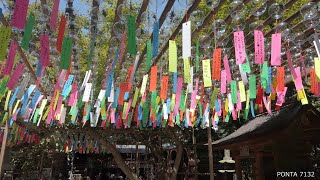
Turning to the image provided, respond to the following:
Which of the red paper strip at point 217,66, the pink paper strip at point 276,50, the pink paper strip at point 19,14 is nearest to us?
the pink paper strip at point 19,14

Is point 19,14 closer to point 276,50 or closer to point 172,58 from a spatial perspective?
point 172,58

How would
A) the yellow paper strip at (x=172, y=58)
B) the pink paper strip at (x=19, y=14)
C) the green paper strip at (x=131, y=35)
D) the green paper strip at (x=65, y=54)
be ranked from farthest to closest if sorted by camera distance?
1. the yellow paper strip at (x=172, y=58)
2. the green paper strip at (x=65, y=54)
3. the green paper strip at (x=131, y=35)
4. the pink paper strip at (x=19, y=14)

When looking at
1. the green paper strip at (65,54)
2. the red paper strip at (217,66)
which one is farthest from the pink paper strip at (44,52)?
the red paper strip at (217,66)

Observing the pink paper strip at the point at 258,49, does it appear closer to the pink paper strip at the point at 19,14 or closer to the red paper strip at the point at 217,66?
the red paper strip at the point at 217,66

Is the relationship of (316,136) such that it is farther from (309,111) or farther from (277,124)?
(277,124)

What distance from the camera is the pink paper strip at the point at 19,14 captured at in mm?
2268

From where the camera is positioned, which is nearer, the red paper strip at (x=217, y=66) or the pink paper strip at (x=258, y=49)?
the pink paper strip at (x=258, y=49)

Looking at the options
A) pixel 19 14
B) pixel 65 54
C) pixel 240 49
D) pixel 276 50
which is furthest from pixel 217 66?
pixel 19 14

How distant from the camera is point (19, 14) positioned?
7.51ft

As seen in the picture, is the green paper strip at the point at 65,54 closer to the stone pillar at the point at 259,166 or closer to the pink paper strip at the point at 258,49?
the pink paper strip at the point at 258,49

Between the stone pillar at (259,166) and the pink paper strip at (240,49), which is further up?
the pink paper strip at (240,49)

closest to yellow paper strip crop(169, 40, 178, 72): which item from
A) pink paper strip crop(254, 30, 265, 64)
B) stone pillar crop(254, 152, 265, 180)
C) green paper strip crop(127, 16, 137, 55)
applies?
green paper strip crop(127, 16, 137, 55)

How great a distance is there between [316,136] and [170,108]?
3250mm

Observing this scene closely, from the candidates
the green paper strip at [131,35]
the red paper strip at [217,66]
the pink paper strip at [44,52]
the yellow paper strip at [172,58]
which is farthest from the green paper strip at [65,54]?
the red paper strip at [217,66]
